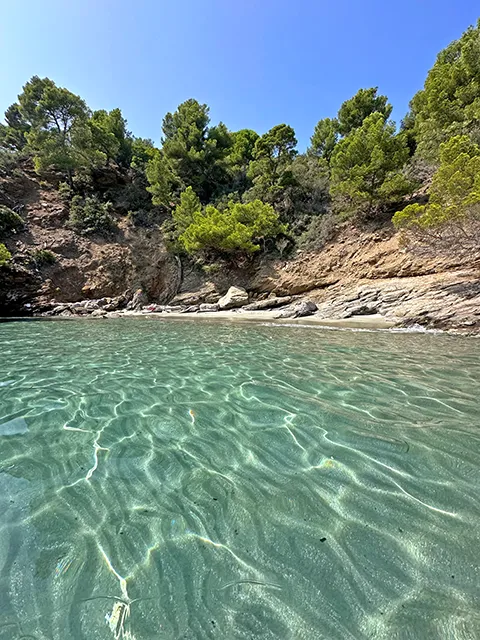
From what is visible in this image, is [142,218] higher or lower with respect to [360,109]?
lower

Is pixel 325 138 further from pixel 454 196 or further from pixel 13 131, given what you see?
pixel 13 131

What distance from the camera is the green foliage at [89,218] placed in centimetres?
2488

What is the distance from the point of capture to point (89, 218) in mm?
24875

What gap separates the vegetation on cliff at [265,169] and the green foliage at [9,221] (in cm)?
8

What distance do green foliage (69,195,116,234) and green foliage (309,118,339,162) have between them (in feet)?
71.5

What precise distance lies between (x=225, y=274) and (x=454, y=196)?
1517 cm

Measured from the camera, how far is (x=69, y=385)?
4023 millimetres

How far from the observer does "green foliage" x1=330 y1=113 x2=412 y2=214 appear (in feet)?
55.6

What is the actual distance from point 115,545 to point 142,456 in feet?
2.76

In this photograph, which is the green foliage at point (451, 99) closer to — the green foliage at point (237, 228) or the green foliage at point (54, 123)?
the green foliage at point (237, 228)

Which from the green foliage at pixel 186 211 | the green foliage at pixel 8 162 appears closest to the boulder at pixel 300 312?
the green foliage at pixel 186 211

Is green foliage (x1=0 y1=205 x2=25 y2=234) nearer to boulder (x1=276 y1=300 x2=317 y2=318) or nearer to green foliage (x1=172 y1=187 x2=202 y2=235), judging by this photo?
green foliage (x1=172 y1=187 x2=202 y2=235)

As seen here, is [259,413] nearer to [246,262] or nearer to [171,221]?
[246,262]

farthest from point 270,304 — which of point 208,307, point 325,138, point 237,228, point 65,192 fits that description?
point 65,192
